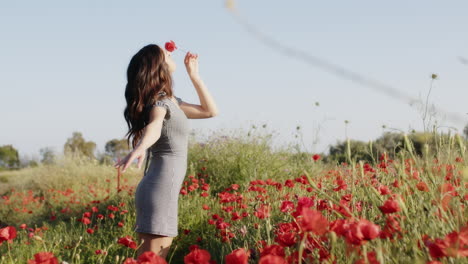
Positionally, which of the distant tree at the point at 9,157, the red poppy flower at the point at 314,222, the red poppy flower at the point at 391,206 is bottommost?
the distant tree at the point at 9,157

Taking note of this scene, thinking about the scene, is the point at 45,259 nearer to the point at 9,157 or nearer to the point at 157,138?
the point at 157,138

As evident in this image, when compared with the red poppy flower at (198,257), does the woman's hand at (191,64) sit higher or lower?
higher

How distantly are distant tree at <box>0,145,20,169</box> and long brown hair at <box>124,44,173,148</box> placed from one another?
936 inches

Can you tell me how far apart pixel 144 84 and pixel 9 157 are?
2580cm

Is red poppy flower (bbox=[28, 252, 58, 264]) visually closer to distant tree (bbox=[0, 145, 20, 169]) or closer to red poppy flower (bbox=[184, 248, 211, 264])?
red poppy flower (bbox=[184, 248, 211, 264])

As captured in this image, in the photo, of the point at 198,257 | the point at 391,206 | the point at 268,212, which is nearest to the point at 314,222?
the point at 391,206

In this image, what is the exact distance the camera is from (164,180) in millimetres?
2984

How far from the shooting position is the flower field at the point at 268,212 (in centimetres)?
178

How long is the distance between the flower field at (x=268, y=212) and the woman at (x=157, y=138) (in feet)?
0.75

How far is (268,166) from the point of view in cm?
756

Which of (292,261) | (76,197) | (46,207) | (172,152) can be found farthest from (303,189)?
(46,207)

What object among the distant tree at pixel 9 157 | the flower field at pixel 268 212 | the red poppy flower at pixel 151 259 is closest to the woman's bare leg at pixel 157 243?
the flower field at pixel 268 212

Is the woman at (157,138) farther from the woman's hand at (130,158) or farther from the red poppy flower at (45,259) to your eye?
the red poppy flower at (45,259)

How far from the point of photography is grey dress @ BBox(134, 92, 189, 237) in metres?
2.97
